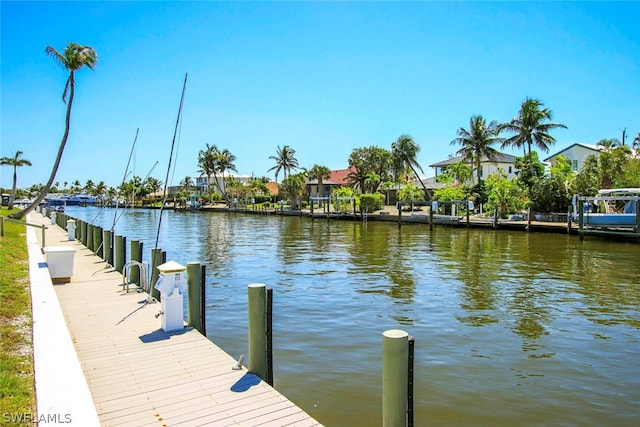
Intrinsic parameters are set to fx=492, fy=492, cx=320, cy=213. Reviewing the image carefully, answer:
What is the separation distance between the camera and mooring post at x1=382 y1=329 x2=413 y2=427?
5.02 m

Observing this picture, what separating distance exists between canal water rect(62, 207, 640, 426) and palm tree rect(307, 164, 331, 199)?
74572 mm

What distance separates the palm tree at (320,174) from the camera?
9988 cm

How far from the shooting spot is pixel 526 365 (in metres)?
9.62

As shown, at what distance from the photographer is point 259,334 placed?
7.16 meters

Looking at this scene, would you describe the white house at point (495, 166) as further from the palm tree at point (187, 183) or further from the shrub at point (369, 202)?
the palm tree at point (187, 183)

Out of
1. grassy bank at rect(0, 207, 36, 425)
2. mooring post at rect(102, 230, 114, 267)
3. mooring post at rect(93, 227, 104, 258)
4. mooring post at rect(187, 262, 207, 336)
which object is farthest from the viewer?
mooring post at rect(93, 227, 104, 258)

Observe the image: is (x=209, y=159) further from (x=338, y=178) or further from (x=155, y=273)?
(x=155, y=273)

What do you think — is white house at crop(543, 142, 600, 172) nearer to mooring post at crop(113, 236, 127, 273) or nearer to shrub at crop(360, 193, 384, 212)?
shrub at crop(360, 193, 384, 212)

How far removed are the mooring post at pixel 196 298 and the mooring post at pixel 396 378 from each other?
481 centimetres

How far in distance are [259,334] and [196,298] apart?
8.09 ft

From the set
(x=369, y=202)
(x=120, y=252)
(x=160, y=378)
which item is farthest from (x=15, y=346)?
(x=369, y=202)

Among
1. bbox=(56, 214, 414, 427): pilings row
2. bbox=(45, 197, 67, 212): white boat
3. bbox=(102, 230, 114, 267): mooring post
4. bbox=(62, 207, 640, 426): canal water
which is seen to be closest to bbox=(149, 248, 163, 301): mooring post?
bbox=(56, 214, 414, 427): pilings row

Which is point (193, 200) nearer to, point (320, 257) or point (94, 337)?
point (320, 257)

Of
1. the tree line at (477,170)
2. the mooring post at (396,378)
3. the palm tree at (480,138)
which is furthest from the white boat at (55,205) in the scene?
the mooring post at (396,378)
